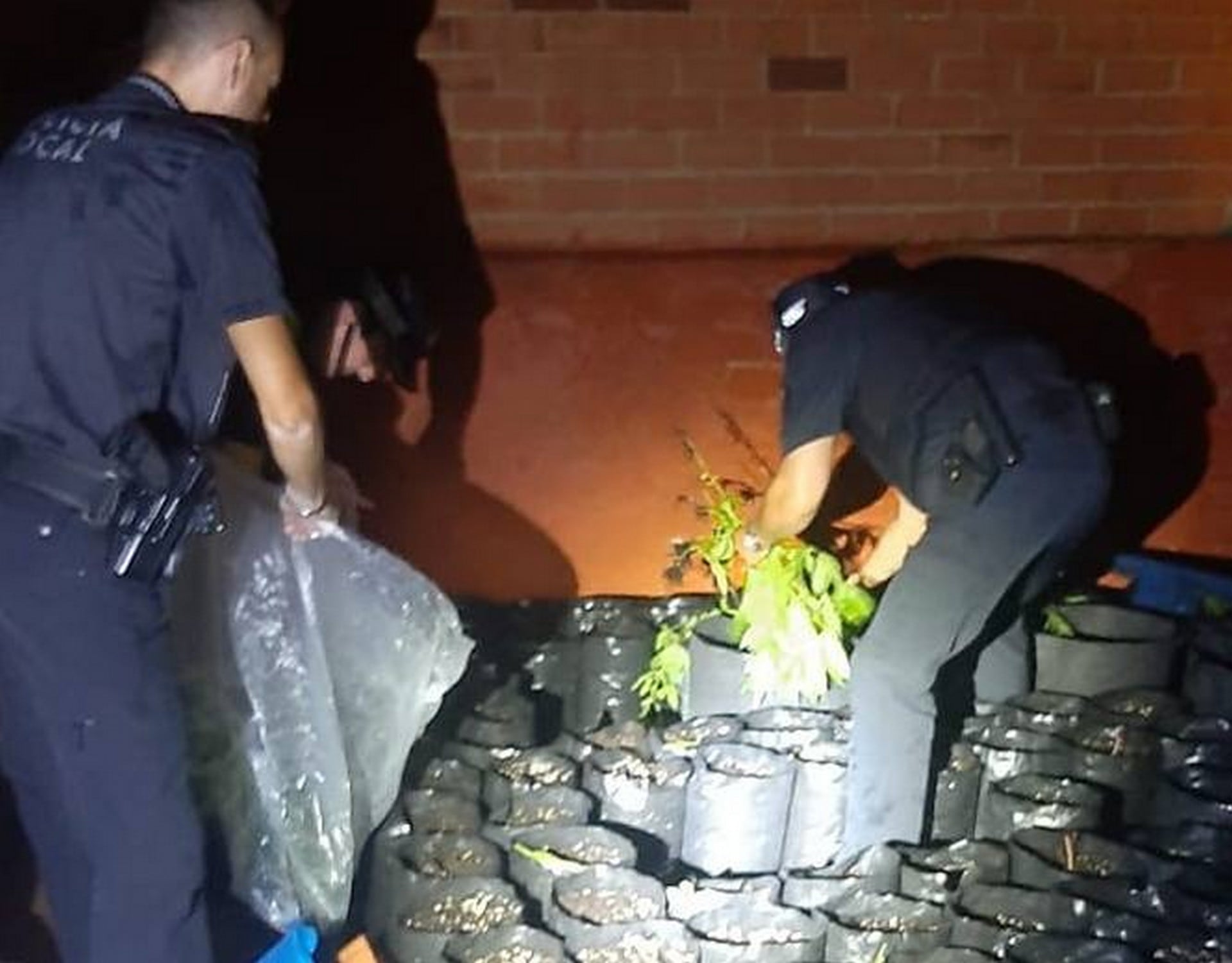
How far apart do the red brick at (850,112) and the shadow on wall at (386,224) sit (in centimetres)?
79

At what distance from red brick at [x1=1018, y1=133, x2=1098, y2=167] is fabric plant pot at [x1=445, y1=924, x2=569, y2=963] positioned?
210 centimetres

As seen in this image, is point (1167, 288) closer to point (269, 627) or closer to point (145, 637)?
point (269, 627)

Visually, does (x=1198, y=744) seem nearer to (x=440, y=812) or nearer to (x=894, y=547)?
(x=894, y=547)

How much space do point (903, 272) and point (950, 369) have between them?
0.94 meters

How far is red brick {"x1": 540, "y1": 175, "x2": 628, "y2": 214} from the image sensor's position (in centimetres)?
380

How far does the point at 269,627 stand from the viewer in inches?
115

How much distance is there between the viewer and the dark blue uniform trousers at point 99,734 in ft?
8.09

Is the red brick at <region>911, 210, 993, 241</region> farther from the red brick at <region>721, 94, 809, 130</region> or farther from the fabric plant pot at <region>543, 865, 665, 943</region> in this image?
the fabric plant pot at <region>543, 865, 665, 943</region>

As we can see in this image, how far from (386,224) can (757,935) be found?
1729 mm

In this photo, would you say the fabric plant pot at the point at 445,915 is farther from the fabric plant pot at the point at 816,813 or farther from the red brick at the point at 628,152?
the red brick at the point at 628,152

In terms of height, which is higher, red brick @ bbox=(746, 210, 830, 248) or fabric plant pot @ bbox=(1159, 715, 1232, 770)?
red brick @ bbox=(746, 210, 830, 248)

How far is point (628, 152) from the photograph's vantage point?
149 inches

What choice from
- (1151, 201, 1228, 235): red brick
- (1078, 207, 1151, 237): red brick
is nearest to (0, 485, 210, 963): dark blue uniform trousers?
(1078, 207, 1151, 237): red brick

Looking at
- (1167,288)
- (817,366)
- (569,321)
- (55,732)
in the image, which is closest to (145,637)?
(55,732)
